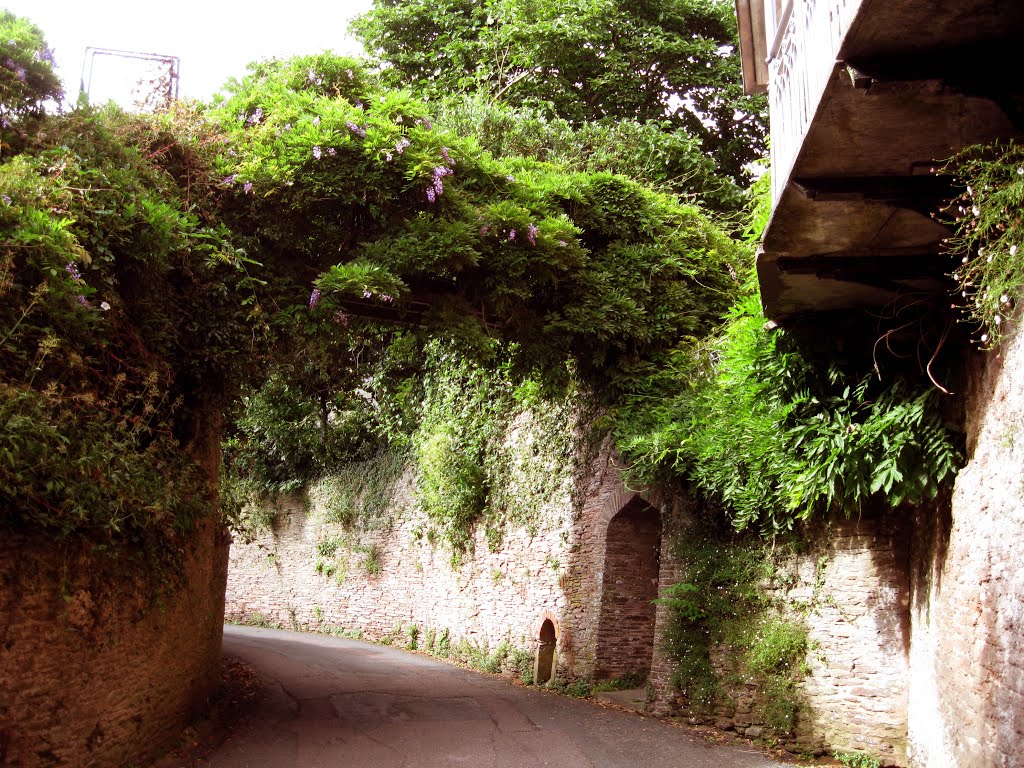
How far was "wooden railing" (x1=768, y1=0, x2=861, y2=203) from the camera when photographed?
16.7ft

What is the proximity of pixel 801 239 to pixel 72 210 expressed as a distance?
5544 mm

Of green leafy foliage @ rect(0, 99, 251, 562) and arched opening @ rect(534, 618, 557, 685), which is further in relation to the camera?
arched opening @ rect(534, 618, 557, 685)

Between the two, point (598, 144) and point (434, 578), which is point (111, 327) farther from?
point (598, 144)

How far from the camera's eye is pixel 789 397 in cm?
819

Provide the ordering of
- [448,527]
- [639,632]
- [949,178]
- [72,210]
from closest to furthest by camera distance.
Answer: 1. [949,178]
2. [72,210]
3. [639,632]
4. [448,527]

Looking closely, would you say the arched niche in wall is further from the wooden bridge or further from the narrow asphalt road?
the wooden bridge

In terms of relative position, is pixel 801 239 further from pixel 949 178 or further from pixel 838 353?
pixel 838 353

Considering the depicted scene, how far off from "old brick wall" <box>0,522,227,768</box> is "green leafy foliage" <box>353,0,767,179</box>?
45.9ft

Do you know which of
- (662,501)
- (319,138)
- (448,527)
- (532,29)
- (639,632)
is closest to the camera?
(319,138)

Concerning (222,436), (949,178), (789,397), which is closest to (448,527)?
(222,436)

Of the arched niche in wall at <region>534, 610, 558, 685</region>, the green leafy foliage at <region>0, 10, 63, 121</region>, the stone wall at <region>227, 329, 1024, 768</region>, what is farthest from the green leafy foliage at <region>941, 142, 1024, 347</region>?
the arched niche in wall at <region>534, 610, 558, 685</region>

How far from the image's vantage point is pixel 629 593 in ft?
42.1

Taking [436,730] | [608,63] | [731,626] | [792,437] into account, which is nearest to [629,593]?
[731,626]

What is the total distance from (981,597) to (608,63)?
16.4 metres
